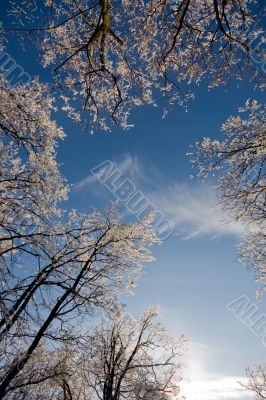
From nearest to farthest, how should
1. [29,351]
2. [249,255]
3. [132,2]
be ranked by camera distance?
1. [132,2]
2. [29,351]
3. [249,255]

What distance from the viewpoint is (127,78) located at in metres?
5.31

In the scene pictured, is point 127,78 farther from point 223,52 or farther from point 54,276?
point 54,276

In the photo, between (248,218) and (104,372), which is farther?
(104,372)

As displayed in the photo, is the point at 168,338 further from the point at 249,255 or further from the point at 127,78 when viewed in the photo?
the point at 127,78

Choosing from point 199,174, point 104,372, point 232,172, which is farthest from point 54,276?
point 104,372

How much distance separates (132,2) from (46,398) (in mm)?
19114

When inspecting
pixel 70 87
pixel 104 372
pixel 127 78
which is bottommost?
pixel 104 372

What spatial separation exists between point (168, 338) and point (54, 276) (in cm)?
1159

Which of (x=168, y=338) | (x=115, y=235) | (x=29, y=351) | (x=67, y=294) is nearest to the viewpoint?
(x=29, y=351)

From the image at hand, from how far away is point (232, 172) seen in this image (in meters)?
7.12

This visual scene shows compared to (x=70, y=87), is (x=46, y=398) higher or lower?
lower

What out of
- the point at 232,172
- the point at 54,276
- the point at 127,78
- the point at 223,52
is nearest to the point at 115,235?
the point at 54,276

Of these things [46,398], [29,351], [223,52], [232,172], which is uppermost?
[232,172]

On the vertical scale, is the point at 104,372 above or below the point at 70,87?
below
